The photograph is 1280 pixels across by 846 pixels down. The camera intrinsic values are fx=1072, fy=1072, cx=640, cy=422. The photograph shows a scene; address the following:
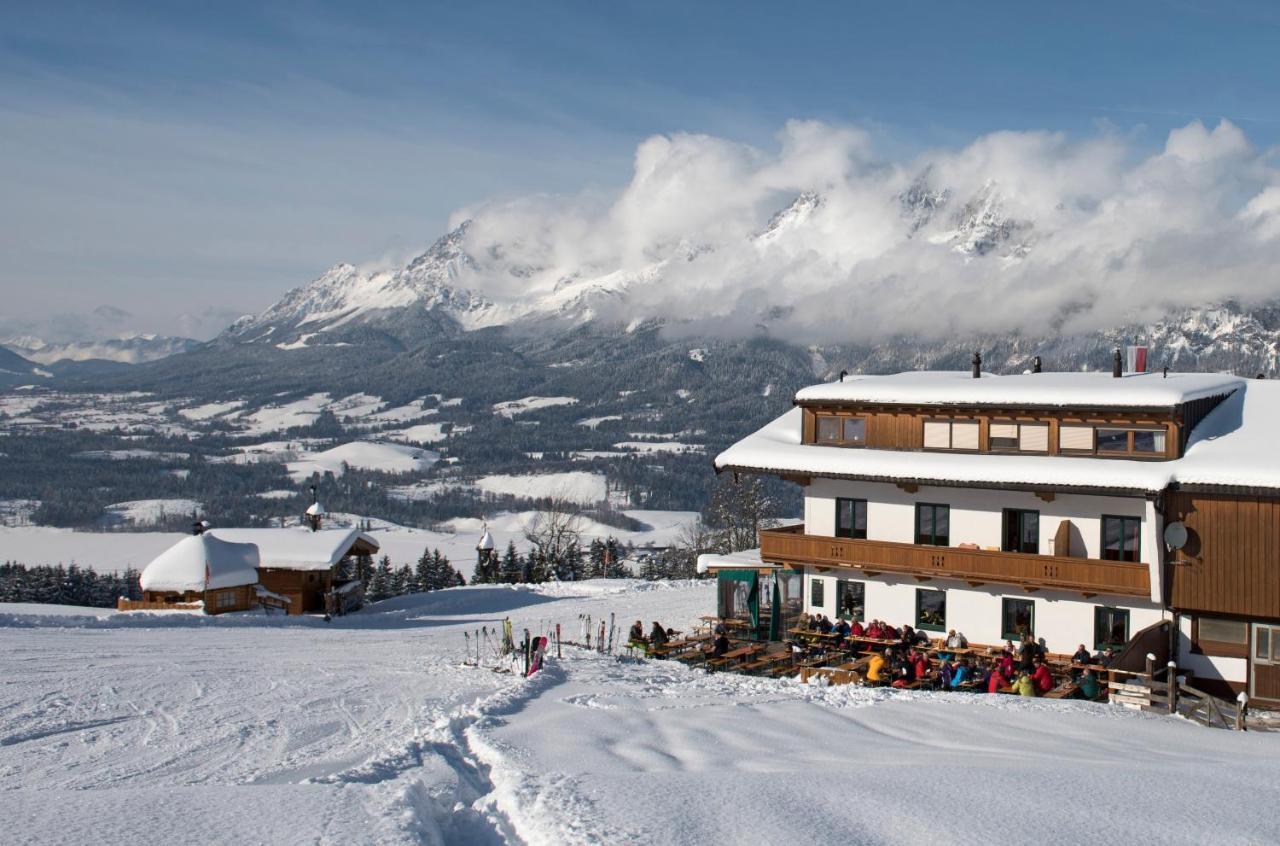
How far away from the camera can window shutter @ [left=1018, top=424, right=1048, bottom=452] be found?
1068 inches

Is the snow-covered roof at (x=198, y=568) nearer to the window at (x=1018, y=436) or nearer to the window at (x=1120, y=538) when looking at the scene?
the window at (x=1018, y=436)

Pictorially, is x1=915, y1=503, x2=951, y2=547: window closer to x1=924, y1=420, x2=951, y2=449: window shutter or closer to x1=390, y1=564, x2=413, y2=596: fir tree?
x1=924, y1=420, x2=951, y2=449: window shutter

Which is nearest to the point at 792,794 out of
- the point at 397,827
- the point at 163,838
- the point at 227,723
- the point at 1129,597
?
the point at 397,827

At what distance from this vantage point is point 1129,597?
25.2 m

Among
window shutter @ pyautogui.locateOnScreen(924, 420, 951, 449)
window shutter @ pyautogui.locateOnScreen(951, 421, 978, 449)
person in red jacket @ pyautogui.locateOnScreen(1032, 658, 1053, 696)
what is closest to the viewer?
person in red jacket @ pyautogui.locateOnScreen(1032, 658, 1053, 696)

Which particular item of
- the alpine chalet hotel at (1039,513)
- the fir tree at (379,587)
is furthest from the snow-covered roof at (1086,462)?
the fir tree at (379,587)

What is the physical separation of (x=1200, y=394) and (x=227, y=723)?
901 inches

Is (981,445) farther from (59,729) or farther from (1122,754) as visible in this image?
(59,729)

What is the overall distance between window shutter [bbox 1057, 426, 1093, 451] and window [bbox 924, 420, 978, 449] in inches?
86.5

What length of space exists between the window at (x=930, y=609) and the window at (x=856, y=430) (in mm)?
4427

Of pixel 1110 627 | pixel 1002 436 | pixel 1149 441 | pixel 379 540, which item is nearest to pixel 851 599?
pixel 1002 436

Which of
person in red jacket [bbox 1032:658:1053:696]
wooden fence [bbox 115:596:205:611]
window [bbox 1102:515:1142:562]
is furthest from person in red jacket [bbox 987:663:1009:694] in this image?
wooden fence [bbox 115:596:205:611]

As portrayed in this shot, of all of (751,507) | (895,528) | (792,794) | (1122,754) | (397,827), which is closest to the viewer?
(397,827)

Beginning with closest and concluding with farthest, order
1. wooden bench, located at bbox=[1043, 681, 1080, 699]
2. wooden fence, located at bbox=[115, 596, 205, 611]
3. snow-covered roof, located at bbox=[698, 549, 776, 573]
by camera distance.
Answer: wooden bench, located at bbox=[1043, 681, 1080, 699] < snow-covered roof, located at bbox=[698, 549, 776, 573] < wooden fence, located at bbox=[115, 596, 205, 611]
